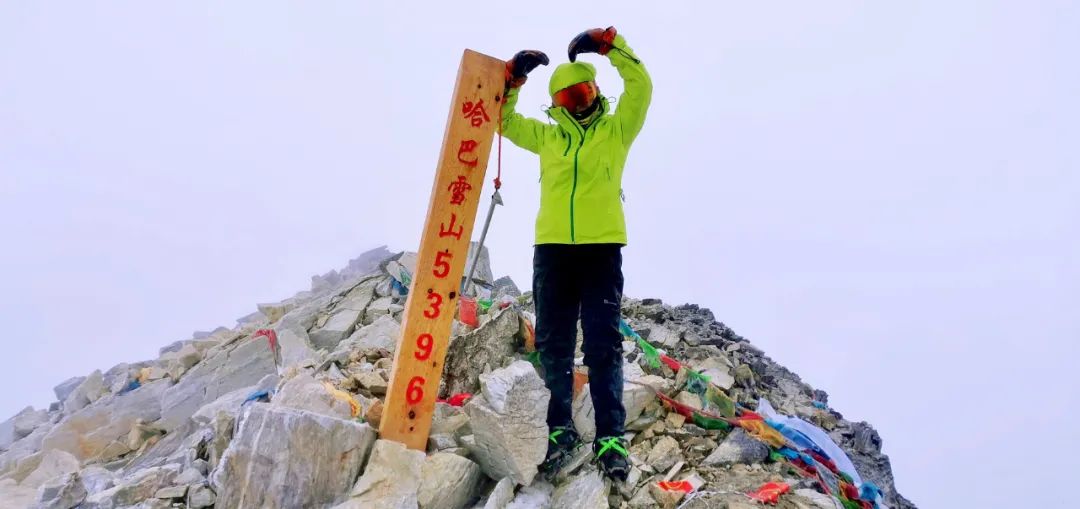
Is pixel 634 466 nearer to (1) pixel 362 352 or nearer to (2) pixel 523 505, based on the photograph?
(2) pixel 523 505

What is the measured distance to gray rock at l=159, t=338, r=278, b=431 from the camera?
7.53 m

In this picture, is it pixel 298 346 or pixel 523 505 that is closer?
pixel 523 505

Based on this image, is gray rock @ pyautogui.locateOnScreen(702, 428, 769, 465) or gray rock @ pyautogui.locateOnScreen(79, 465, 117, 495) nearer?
gray rock @ pyautogui.locateOnScreen(79, 465, 117, 495)

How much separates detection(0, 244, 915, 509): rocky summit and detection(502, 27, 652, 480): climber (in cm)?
23

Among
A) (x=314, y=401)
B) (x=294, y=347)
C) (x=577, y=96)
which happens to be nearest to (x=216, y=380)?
(x=294, y=347)

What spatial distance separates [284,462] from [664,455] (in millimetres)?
2673

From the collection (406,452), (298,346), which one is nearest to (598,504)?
(406,452)

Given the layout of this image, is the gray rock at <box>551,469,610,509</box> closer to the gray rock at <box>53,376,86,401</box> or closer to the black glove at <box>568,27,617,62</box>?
the black glove at <box>568,27,617,62</box>

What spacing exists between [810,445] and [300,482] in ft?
13.4

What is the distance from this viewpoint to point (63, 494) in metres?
4.33

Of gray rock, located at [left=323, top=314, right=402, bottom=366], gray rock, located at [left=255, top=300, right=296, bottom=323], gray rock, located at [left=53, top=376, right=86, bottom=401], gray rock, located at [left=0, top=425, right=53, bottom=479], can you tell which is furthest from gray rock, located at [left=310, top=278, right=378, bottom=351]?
gray rock, located at [left=53, top=376, right=86, bottom=401]

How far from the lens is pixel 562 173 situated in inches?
169

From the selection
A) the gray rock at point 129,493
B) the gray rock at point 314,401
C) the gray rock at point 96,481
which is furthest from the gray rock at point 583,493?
the gray rock at point 96,481

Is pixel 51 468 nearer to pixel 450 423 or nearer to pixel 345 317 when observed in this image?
pixel 345 317
